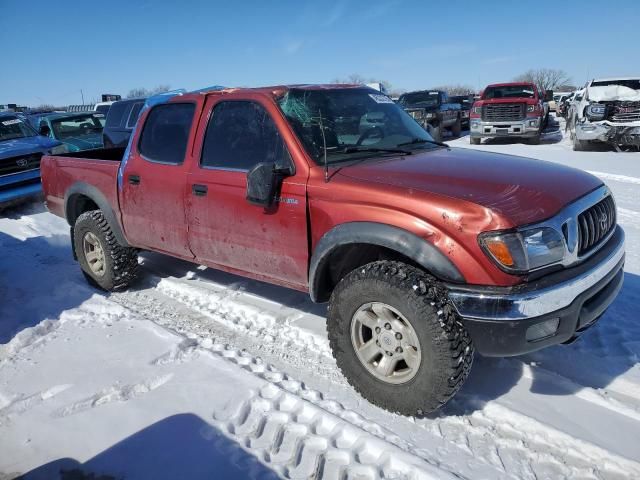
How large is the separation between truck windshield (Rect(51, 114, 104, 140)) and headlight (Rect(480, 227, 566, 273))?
36.8ft

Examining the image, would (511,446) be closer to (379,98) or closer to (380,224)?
(380,224)

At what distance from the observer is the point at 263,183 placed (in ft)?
10.0

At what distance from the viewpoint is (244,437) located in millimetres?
2646

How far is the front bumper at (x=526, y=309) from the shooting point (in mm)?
2391

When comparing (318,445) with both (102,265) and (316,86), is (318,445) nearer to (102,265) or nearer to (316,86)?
(316,86)

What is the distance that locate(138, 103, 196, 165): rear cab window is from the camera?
12.8 feet

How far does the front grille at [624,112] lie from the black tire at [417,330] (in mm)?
12320

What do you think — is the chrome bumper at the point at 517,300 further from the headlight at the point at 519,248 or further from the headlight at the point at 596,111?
the headlight at the point at 596,111

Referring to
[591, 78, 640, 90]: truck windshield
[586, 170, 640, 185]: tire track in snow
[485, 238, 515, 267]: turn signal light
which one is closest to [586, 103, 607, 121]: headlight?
[591, 78, 640, 90]: truck windshield

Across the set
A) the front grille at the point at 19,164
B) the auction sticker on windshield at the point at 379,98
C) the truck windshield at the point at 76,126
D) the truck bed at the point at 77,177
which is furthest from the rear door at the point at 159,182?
the truck windshield at the point at 76,126

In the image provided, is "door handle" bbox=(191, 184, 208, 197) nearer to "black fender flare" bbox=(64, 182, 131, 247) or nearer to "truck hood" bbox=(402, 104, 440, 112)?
"black fender flare" bbox=(64, 182, 131, 247)

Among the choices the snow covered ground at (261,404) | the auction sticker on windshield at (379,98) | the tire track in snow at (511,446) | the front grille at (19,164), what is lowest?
the tire track in snow at (511,446)

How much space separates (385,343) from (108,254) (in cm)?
302

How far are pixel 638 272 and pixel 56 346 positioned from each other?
5067 mm
